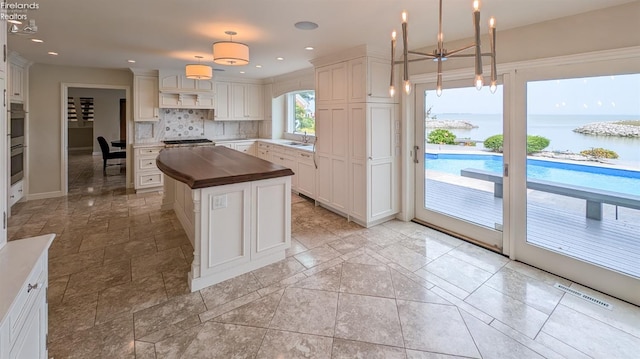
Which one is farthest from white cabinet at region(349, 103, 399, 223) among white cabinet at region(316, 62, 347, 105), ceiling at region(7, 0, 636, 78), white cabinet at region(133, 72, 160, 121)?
white cabinet at region(133, 72, 160, 121)

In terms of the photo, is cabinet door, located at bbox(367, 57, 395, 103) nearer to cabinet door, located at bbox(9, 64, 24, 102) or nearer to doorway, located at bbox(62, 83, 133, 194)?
cabinet door, located at bbox(9, 64, 24, 102)

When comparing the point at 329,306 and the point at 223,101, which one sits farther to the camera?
the point at 223,101

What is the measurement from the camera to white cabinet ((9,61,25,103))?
15.2 ft

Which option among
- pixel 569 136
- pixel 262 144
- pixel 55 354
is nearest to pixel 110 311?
pixel 55 354

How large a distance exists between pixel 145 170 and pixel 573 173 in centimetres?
636

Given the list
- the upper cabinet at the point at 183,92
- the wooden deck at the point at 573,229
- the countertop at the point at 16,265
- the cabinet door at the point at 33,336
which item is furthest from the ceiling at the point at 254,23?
the cabinet door at the point at 33,336

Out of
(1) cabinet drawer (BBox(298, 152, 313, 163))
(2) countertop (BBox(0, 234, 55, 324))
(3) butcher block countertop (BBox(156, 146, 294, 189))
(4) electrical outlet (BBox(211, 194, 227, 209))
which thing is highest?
(1) cabinet drawer (BBox(298, 152, 313, 163))

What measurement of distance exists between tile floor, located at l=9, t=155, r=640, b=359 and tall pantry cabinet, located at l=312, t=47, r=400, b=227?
0.66m

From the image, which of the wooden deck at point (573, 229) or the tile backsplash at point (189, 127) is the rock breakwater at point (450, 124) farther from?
the tile backsplash at point (189, 127)

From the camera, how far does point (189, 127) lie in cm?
691

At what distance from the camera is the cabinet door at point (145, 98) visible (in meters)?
5.92

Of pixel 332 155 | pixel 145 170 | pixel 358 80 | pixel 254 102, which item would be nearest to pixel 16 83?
pixel 145 170

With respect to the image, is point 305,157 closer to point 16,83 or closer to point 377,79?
point 377,79

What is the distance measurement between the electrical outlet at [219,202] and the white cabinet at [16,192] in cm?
418
